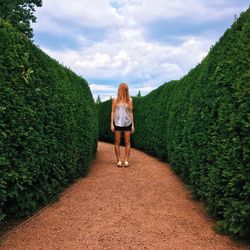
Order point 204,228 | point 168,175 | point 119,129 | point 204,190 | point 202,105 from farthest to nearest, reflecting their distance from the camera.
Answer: point 119,129
point 168,175
point 202,105
point 204,190
point 204,228

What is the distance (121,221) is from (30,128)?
176 cm

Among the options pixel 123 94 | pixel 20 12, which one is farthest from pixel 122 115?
pixel 20 12

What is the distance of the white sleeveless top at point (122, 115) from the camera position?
9.09 m

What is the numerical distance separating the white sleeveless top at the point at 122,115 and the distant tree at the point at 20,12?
56.0ft

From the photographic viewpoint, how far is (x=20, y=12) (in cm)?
2770

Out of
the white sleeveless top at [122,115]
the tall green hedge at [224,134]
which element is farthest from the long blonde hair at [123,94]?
the tall green hedge at [224,134]

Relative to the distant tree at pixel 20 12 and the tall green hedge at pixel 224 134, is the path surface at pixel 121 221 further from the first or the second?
the distant tree at pixel 20 12

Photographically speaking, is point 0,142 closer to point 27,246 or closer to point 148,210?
point 27,246

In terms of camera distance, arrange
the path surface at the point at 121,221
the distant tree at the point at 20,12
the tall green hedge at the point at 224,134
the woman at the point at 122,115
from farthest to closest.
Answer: the distant tree at the point at 20,12, the woman at the point at 122,115, the path surface at the point at 121,221, the tall green hedge at the point at 224,134

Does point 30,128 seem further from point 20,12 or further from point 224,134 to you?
point 20,12

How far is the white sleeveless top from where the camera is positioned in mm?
9094

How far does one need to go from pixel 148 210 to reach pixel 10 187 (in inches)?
83.7

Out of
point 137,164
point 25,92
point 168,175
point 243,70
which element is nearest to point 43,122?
point 25,92

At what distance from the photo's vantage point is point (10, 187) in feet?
14.2
